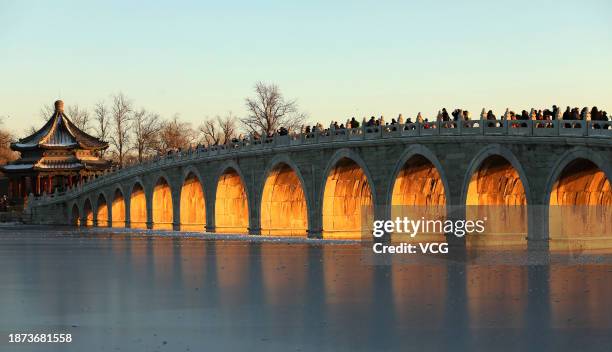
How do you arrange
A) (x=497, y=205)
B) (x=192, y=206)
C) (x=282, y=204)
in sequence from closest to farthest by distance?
(x=497, y=205) → (x=282, y=204) → (x=192, y=206)

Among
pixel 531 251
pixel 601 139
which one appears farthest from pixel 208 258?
pixel 601 139

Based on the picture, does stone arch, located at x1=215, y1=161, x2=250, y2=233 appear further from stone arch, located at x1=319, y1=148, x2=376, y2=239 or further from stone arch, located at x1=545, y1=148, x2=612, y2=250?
stone arch, located at x1=545, y1=148, x2=612, y2=250

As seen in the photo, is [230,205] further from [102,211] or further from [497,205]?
[102,211]

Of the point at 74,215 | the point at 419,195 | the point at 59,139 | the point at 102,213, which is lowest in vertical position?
the point at 74,215

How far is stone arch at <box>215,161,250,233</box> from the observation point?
188ft

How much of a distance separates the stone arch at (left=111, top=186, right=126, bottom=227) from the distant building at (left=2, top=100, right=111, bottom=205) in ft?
50.5

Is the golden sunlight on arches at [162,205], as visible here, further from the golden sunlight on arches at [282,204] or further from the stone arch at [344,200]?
the stone arch at [344,200]

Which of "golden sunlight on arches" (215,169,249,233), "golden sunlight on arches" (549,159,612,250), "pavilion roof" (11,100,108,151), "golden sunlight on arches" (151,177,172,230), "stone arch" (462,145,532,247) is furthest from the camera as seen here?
"pavilion roof" (11,100,108,151)

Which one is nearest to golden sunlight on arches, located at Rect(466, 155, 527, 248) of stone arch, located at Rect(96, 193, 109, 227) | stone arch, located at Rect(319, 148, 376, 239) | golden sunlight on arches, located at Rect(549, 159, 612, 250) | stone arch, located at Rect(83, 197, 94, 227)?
golden sunlight on arches, located at Rect(549, 159, 612, 250)

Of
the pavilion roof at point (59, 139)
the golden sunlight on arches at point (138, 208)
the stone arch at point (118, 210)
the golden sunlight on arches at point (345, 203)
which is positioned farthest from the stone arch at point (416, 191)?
the pavilion roof at point (59, 139)

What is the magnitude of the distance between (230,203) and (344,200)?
39.7 ft

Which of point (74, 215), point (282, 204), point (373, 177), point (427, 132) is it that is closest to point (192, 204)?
point (282, 204)

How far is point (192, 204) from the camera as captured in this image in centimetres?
6375

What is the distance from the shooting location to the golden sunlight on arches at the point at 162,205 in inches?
2629
